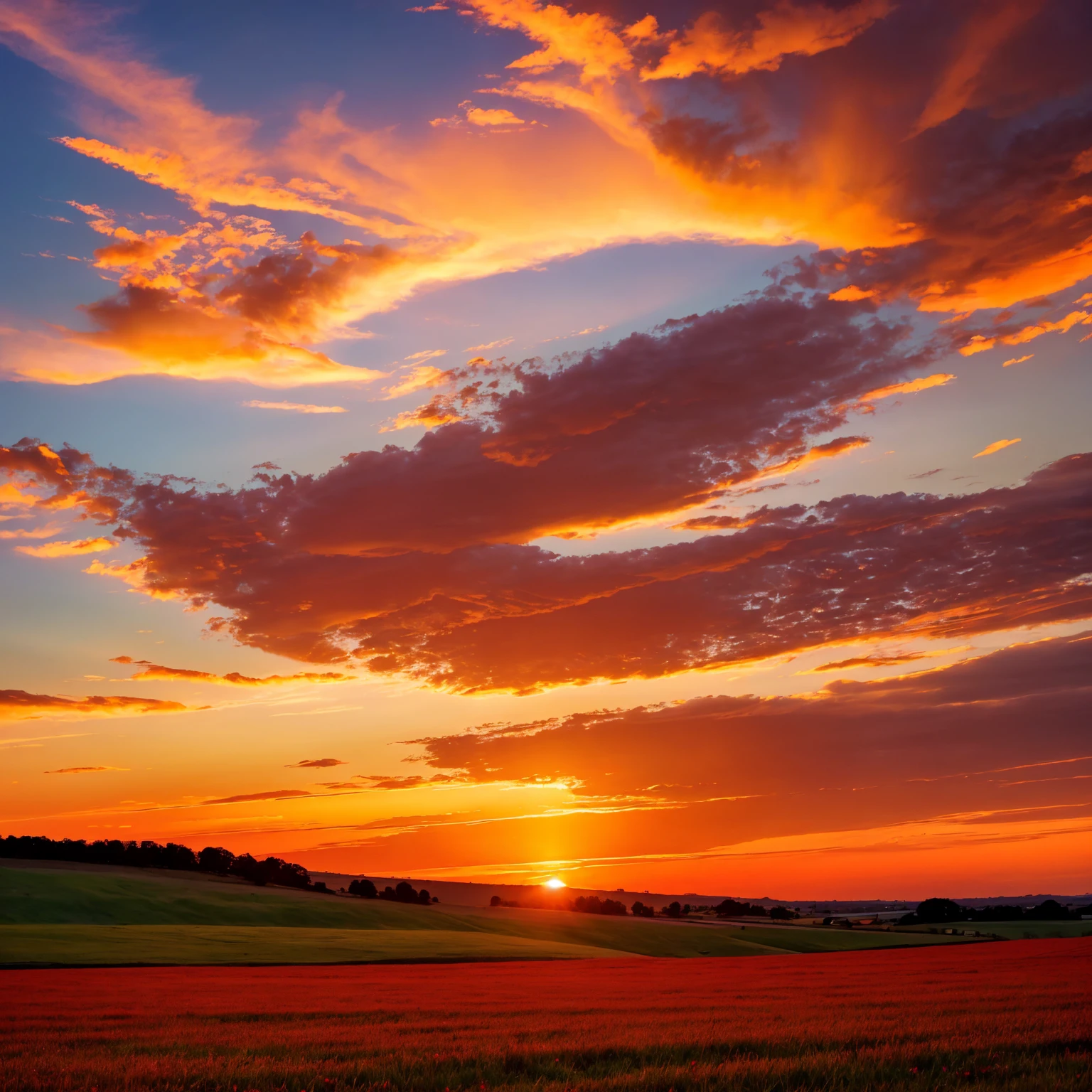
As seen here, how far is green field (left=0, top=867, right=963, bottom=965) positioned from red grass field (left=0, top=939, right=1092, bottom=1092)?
35.1 metres

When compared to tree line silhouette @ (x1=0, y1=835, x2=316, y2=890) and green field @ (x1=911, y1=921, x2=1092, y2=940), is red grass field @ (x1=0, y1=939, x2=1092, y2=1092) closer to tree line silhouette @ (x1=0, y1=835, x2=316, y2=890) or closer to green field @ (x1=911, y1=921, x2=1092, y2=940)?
green field @ (x1=911, y1=921, x2=1092, y2=940)

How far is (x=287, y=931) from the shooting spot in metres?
98.6

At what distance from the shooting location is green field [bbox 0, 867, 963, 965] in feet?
250

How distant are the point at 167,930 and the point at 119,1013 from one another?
71265 millimetres

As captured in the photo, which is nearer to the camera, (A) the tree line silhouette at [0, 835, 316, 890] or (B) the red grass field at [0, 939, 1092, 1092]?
(B) the red grass field at [0, 939, 1092, 1092]

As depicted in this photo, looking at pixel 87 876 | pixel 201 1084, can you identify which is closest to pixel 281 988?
pixel 201 1084

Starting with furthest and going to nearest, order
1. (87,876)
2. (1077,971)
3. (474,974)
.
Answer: (87,876)
(474,974)
(1077,971)

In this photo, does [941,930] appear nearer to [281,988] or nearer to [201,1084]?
[281,988]

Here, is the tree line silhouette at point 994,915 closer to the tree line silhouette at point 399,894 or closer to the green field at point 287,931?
the green field at point 287,931

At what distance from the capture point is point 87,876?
132 m

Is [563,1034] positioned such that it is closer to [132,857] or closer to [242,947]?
[242,947]

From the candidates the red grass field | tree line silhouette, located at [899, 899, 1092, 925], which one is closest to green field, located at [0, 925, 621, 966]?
the red grass field

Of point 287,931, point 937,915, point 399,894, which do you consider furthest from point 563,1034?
point 937,915

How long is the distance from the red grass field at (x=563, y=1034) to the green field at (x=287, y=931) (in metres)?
35.1
